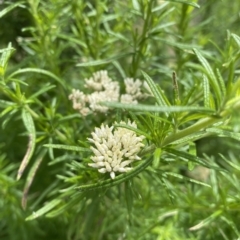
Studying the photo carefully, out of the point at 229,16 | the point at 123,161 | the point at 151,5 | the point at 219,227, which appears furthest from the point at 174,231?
the point at 229,16

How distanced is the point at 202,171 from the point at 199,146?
8 cm

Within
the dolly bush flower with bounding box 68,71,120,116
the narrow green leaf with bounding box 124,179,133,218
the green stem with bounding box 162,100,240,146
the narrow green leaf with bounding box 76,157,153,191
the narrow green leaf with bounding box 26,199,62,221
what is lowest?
the narrow green leaf with bounding box 26,199,62,221

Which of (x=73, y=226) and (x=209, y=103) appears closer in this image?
(x=209, y=103)

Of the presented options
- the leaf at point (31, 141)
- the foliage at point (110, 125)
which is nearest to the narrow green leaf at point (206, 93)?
the foliage at point (110, 125)

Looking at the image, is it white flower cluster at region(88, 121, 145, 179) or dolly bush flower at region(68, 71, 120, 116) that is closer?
white flower cluster at region(88, 121, 145, 179)

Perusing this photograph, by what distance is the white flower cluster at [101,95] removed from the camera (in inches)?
28.3

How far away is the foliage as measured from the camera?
2.02ft

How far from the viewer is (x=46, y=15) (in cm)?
88

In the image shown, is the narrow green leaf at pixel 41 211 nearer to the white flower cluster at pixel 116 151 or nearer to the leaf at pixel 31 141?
the leaf at pixel 31 141

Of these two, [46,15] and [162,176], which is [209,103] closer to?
[162,176]

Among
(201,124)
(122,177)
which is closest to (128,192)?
(122,177)

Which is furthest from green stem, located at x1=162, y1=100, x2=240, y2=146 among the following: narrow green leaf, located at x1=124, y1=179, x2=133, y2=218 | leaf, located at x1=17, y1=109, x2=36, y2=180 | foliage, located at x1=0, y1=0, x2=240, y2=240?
leaf, located at x1=17, y1=109, x2=36, y2=180

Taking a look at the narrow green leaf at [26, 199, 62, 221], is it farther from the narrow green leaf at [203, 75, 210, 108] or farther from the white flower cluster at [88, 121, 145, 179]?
the narrow green leaf at [203, 75, 210, 108]

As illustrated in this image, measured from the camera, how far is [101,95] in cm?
72
